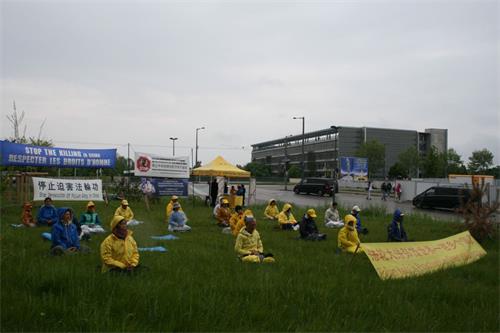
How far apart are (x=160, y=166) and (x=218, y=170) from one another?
3852 millimetres

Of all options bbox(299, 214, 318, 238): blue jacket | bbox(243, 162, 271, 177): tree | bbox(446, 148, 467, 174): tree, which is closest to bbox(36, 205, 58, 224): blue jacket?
bbox(299, 214, 318, 238): blue jacket

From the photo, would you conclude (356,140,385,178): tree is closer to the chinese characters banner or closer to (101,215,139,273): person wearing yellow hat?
the chinese characters banner

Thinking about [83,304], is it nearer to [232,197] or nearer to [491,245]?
[491,245]

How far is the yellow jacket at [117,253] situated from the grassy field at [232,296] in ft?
0.85

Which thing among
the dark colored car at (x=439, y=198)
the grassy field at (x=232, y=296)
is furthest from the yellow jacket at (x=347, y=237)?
the dark colored car at (x=439, y=198)

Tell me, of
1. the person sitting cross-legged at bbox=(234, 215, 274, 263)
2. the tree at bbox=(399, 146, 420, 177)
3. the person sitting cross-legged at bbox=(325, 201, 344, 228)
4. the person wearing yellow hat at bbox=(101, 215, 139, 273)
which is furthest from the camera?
the tree at bbox=(399, 146, 420, 177)

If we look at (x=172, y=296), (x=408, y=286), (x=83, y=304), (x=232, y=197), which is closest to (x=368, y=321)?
(x=408, y=286)

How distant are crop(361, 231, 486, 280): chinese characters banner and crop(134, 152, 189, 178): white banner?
1777 cm

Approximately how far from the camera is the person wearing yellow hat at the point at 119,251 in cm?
730

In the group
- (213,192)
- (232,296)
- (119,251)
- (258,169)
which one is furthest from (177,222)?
(258,169)

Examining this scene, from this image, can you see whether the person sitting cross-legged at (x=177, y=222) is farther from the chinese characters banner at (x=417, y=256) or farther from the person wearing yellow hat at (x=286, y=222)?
the chinese characters banner at (x=417, y=256)

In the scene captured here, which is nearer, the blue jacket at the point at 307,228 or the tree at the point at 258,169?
the blue jacket at the point at 307,228

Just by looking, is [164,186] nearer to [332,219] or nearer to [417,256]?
[332,219]

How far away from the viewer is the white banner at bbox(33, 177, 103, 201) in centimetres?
1922
